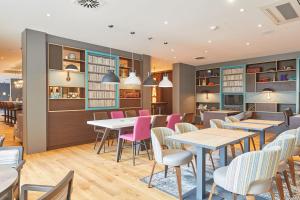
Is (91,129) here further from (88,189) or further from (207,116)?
(207,116)

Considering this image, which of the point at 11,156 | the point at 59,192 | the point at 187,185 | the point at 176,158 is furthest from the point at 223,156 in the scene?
the point at 11,156

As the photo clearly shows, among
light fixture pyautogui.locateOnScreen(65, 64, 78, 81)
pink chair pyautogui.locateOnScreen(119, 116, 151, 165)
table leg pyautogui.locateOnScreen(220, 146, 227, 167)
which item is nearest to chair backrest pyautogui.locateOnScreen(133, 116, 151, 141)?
pink chair pyautogui.locateOnScreen(119, 116, 151, 165)

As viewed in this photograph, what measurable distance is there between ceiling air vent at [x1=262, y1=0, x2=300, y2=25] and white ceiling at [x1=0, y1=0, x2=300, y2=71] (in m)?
0.14

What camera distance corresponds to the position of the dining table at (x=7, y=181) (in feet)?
3.84

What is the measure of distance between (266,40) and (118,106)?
4.76 meters

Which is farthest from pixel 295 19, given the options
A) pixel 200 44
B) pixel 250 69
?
pixel 250 69

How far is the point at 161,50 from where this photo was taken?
21.6 feet

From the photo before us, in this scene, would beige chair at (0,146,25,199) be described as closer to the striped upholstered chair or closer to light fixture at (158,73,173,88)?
the striped upholstered chair

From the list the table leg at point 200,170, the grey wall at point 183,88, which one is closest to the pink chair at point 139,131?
the table leg at point 200,170

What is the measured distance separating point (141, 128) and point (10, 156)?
2.34 meters

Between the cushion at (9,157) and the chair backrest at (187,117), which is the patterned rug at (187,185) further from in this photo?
the cushion at (9,157)

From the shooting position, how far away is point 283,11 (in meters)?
3.59

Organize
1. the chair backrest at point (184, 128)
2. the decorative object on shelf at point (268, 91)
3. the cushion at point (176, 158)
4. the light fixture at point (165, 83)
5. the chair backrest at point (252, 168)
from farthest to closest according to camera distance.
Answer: the decorative object on shelf at point (268, 91) < the light fixture at point (165, 83) < the chair backrest at point (184, 128) < the cushion at point (176, 158) < the chair backrest at point (252, 168)

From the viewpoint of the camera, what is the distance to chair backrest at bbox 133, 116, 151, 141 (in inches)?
151
